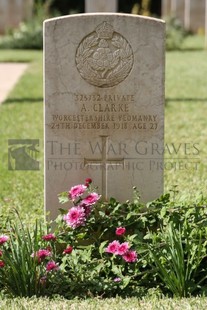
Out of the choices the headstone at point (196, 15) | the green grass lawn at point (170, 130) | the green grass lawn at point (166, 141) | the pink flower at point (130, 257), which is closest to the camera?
the green grass lawn at point (166, 141)

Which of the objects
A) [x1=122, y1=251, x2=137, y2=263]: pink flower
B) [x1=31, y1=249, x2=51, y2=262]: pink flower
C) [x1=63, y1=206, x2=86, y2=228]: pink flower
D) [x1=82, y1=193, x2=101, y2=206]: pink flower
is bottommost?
[x1=122, y1=251, x2=137, y2=263]: pink flower

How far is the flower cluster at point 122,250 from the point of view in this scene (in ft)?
17.3

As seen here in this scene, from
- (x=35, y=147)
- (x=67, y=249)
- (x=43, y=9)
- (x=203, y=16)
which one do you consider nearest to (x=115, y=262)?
(x=67, y=249)

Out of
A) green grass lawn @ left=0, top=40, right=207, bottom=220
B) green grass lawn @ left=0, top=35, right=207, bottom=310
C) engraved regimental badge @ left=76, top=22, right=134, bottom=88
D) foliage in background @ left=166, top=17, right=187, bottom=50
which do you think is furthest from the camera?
foliage in background @ left=166, top=17, right=187, bottom=50

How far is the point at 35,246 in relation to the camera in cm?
518

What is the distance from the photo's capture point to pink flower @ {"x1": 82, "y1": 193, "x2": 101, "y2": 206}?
5547 millimetres

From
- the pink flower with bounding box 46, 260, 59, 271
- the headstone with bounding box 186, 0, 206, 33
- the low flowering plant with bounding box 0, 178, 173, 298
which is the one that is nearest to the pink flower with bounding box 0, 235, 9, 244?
the low flowering plant with bounding box 0, 178, 173, 298

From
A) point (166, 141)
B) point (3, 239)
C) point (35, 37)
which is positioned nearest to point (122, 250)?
point (3, 239)

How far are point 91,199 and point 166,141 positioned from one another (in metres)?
4.74

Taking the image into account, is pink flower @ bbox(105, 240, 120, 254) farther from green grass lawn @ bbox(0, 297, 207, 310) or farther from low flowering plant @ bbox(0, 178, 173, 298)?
green grass lawn @ bbox(0, 297, 207, 310)

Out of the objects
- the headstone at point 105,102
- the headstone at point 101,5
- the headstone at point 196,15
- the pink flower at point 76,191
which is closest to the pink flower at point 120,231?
the pink flower at point 76,191

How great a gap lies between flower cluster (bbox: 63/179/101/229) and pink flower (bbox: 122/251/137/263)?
0.39 meters

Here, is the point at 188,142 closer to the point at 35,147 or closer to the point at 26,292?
the point at 35,147

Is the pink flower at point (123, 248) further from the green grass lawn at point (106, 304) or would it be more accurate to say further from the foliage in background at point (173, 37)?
the foliage in background at point (173, 37)
